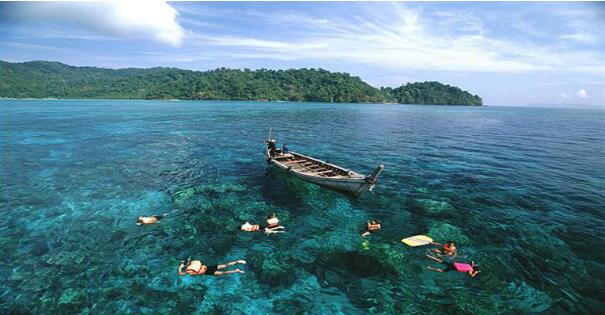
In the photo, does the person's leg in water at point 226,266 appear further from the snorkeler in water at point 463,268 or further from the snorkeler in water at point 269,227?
the snorkeler in water at point 463,268

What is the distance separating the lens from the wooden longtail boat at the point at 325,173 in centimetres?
2180

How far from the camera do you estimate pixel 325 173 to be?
88.6 feet

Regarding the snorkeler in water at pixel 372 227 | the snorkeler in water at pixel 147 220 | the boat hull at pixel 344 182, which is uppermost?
the boat hull at pixel 344 182

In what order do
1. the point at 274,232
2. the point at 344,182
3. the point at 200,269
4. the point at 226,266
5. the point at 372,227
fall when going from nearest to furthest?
the point at 200,269 < the point at 226,266 < the point at 274,232 < the point at 372,227 < the point at 344,182

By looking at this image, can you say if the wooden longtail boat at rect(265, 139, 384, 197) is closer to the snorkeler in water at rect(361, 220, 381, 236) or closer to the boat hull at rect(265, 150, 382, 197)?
the boat hull at rect(265, 150, 382, 197)

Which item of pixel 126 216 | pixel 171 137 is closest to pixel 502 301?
pixel 126 216

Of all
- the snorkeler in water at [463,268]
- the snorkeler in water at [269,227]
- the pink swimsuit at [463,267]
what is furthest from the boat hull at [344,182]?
the pink swimsuit at [463,267]

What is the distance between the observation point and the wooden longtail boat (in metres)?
21.8

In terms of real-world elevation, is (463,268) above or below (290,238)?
above

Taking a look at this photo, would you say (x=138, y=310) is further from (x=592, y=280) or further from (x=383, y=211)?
(x=592, y=280)

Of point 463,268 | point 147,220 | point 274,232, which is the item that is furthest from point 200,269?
point 463,268

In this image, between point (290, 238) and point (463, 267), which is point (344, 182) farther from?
point (463, 267)

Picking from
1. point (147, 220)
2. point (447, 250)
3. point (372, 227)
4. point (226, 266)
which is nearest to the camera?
point (226, 266)

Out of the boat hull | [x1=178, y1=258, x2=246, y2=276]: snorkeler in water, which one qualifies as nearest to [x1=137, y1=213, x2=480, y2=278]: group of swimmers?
[x1=178, y1=258, x2=246, y2=276]: snorkeler in water
